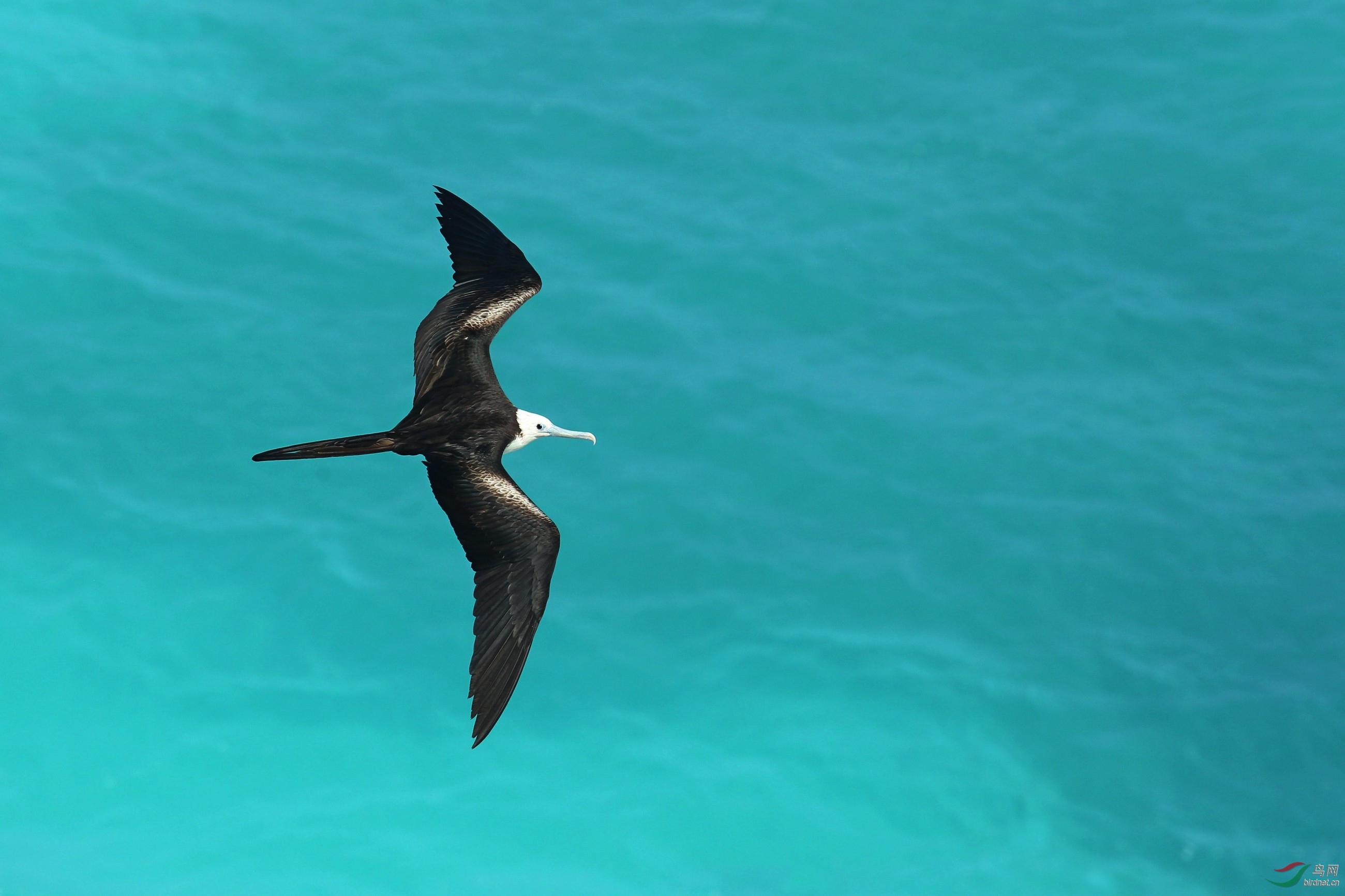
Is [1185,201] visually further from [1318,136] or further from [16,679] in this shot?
[16,679]

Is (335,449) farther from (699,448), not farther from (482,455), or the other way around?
(699,448)

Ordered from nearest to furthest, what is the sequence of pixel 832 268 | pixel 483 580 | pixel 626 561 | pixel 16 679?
1. pixel 483 580
2. pixel 16 679
3. pixel 626 561
4. pixel 832 268

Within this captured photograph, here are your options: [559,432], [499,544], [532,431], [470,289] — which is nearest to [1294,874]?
[559,432]

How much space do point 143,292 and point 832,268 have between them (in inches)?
377

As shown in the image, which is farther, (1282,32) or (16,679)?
(1282,32)

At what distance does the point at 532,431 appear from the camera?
46.2ft

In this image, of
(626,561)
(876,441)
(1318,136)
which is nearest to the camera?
(626,561)

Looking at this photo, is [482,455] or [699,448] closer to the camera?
[482,455]

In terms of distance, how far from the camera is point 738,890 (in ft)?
56.0

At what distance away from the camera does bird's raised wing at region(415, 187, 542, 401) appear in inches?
563

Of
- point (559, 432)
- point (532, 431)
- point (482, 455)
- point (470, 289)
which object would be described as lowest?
point (482, 455)

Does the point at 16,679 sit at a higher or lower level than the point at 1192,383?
lower

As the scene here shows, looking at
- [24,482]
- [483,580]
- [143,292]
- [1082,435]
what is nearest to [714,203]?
[1082,435]

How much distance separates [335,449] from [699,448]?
28.8ft
